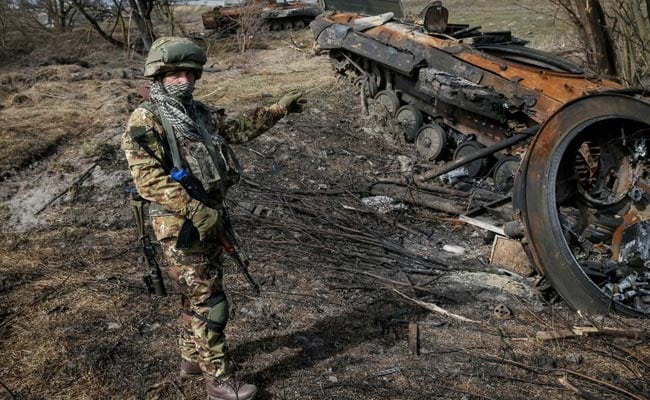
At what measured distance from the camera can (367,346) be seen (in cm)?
413

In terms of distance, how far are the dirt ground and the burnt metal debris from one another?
A: 0.54m

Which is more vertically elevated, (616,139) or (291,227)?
(616,139)

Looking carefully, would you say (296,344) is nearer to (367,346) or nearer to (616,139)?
(367,346)

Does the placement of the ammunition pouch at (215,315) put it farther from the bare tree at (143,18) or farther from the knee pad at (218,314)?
the bare tree at (143,18)

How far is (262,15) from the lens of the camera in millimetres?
19656

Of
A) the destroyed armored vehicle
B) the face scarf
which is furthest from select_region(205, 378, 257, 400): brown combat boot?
the destroyed armored vehicle

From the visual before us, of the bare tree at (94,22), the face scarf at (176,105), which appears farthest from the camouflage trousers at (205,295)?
the bare tree at (94,22)

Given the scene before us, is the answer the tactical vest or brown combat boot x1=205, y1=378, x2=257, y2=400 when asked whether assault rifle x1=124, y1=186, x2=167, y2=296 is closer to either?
the tactical vest

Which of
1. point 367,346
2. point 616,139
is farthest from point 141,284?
point 616,139

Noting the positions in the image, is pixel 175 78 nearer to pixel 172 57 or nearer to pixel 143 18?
pixel 172 57

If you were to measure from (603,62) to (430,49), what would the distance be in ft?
7.24

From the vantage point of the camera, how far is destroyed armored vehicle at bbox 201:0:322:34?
62.9ft

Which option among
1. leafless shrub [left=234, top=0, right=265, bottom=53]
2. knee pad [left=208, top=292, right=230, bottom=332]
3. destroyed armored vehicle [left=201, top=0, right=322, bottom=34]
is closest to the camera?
knee pad [left=208, top=292, right=230, bottom=332]

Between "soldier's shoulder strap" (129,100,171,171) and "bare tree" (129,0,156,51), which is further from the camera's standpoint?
"bare tree" (129,0,156,51)
